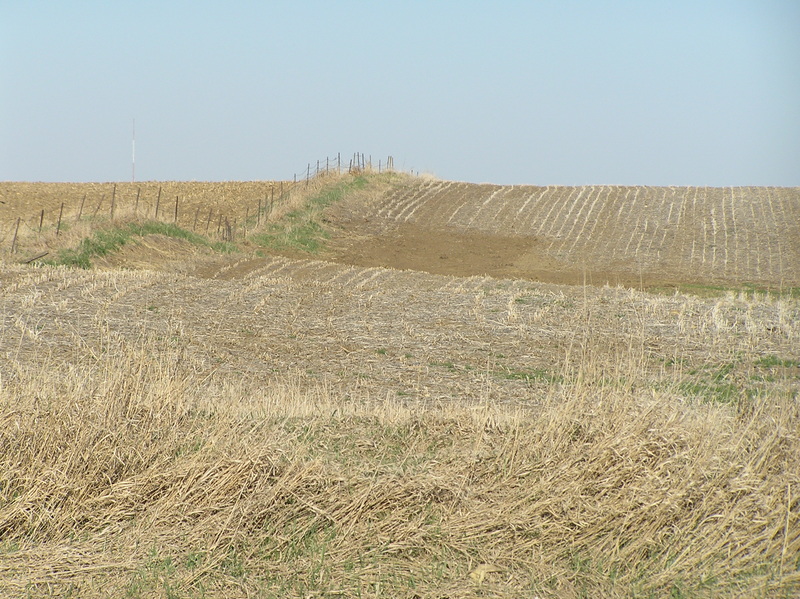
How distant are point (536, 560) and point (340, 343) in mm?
8321

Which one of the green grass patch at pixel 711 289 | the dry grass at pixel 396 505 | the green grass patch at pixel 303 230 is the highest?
the green grass patch at pixel 303 230

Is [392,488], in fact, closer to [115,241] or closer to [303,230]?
[115,241]

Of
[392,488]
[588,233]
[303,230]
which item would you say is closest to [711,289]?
[588,233]

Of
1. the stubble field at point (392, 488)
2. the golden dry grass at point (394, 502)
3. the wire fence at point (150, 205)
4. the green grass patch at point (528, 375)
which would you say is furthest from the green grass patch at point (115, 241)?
the golden dry grass at point (394, 502)

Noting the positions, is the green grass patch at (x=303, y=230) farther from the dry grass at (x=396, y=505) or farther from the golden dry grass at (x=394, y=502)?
the dry grass at (x=396, y=505)

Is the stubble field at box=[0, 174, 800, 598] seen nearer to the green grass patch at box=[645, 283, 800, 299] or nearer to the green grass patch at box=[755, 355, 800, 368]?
the green grass patch at box=[755, 355, 800, 368]

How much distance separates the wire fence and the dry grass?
1820cm

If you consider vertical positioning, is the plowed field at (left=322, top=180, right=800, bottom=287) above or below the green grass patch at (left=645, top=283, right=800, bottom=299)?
above

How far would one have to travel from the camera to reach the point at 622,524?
5.73 m

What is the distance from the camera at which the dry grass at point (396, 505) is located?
5.37 metres

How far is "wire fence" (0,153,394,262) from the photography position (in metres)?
25.4

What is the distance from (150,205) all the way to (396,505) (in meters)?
33.4

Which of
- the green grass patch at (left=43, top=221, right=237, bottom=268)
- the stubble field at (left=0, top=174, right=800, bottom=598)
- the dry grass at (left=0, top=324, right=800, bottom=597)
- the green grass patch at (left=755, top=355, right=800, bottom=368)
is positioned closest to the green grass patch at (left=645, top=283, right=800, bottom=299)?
the green grass patch at (left=755, top=355, right=800, bottom=368)

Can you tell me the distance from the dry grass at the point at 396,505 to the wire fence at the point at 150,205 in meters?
18.2
